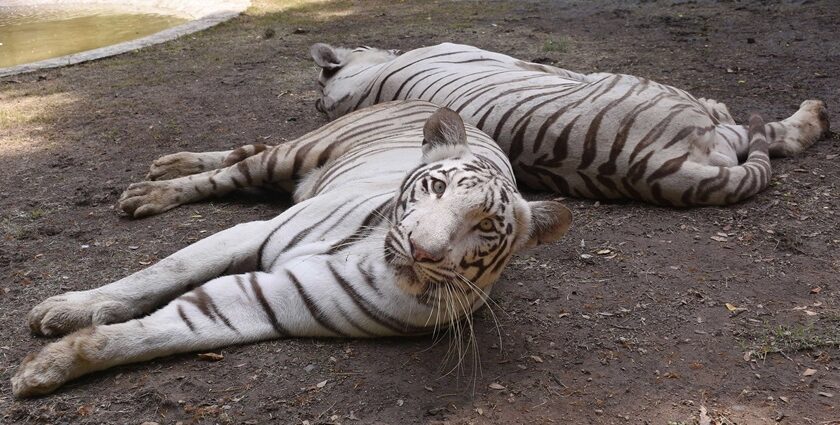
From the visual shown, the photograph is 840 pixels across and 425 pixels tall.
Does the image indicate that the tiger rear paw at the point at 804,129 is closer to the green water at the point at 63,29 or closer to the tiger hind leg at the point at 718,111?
the tiger hind leg at the point at 718,111

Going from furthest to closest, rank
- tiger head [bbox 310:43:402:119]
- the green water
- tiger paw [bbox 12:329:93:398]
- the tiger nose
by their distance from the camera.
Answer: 1. the green water
2. tiger head [bbox 310:43:402:119]
3. tiger paw [bbox 12:329:93:398]
4. the tiger nose

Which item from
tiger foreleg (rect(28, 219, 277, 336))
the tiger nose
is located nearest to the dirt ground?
tiger foreleg (rect(28, 219, 277, 336))

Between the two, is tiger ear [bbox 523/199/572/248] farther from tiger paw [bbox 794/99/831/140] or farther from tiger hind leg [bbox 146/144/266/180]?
tiger paw [bbox 794/99/831/140]

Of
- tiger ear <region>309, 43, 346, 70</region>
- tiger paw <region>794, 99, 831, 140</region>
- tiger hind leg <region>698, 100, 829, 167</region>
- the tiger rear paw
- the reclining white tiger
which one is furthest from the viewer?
tiger ear <region>309, 43, 346, 70</region>

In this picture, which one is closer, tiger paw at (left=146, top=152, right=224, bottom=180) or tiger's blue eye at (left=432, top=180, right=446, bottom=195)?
tiger's blue eye at (left=432, top=180, right=446, bottom=195)

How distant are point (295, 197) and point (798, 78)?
11.2 feet

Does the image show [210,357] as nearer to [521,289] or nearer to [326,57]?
[521,289]

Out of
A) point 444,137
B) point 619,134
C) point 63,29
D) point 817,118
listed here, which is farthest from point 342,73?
point 63,29

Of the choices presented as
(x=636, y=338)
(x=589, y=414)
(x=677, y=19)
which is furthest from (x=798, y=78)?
(x=589, y=414)

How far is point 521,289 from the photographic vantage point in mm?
2832

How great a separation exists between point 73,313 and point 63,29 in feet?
24.1

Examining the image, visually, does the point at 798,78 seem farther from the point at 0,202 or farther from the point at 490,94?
the point at 0,202

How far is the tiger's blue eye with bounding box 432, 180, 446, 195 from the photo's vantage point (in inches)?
86.0

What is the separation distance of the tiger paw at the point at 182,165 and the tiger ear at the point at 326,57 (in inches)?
46.3
